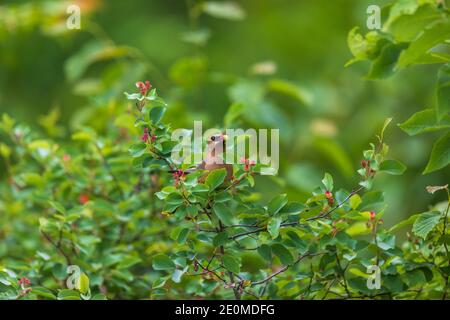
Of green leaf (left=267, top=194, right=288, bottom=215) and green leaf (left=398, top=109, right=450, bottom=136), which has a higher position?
green leaf (left=398, top=109, right=450, bottom=136)

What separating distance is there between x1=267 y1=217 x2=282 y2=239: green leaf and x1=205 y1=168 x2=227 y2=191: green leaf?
0.33 ft

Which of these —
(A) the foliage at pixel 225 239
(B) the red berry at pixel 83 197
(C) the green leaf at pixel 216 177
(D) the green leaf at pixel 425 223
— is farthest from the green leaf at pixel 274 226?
(B) the red berry at pixel 83 197

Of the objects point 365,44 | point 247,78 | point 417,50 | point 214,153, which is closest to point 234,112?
point 214,153

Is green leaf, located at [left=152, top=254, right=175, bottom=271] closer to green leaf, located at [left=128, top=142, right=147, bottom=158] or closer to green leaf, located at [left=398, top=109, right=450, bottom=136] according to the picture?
green leaf, located at [left=128, top=142, right=147, bottom=158]

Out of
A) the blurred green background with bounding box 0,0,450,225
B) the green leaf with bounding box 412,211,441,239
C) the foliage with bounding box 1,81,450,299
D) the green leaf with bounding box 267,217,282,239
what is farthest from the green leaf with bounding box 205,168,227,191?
the blurred green background with bounding box 0,0,450,225

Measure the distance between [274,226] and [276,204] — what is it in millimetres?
56

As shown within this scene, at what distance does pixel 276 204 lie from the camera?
1.26 metres

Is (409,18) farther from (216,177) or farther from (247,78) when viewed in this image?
(247,78)

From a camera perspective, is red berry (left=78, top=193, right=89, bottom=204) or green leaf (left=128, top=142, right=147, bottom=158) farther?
red berry (left=78, top=193, right=89, bottom=204)

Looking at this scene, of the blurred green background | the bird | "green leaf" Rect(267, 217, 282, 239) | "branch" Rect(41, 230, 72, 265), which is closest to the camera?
"green leaf" Rect(267, 217, 282, 239)

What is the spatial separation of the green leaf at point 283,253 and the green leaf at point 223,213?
10cm

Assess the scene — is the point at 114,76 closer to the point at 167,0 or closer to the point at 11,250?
the point at 11,250

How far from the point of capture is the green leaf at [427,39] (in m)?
1.25

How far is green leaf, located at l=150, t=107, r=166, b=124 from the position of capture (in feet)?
4.06
